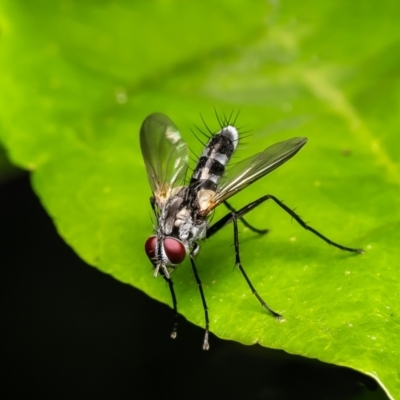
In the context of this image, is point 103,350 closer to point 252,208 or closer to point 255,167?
point 252,208

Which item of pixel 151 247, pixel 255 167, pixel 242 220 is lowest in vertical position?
pixel 151 247

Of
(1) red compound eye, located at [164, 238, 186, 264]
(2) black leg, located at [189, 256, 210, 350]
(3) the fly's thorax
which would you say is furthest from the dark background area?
(3) the fly's thorax

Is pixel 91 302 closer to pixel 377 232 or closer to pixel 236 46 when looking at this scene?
pixel 377 232

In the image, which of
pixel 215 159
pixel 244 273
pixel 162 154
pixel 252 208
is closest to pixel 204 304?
pixel 244 273

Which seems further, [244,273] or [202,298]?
[244,273]

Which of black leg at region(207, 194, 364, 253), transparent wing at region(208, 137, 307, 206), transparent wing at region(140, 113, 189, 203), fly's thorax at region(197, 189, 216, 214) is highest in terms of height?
transparent wing at region(140, 113, 189, 203)

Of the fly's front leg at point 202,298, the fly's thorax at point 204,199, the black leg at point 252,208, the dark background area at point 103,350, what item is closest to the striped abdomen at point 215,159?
the fly's thorax at point 204,199

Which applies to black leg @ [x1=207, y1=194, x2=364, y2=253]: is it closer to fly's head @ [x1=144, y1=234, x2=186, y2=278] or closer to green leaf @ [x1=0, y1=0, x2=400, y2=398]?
green leaf @ [x1=0, y1=0, x2=400, y2=398]
